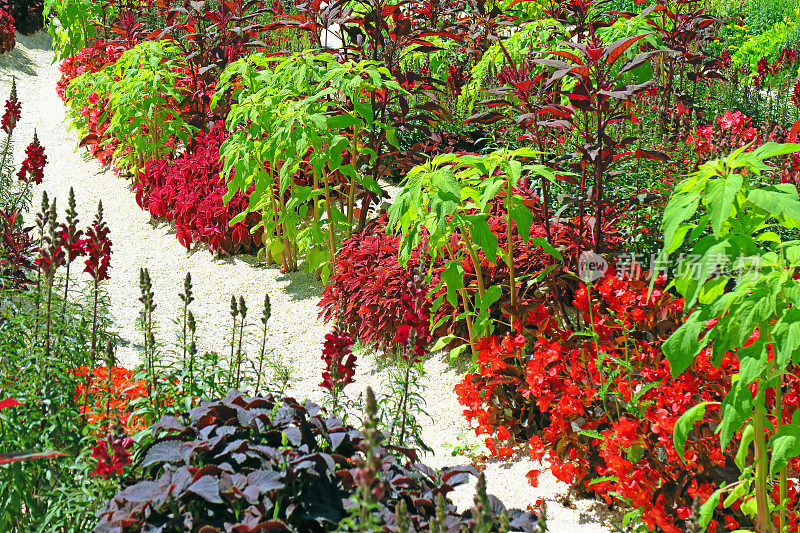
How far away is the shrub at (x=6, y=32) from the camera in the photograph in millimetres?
12109

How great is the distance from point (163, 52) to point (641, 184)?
175 inches

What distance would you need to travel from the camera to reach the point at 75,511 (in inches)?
87.6

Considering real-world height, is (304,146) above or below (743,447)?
above

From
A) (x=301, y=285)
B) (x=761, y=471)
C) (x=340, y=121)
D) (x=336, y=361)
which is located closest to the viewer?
(x=761, y=471)

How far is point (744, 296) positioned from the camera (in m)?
2.09

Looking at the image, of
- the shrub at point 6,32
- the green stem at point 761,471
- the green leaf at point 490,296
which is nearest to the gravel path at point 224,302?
the green leaf at point 490,296

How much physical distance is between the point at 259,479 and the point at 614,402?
159 centimetres

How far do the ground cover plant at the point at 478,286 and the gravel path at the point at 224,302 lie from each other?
12 centimetres

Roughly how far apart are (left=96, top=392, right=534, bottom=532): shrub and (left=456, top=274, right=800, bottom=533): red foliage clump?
86 cm

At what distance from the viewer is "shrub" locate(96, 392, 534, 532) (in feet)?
6.44

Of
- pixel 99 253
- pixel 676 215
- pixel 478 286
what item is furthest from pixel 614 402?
pixel 99 253

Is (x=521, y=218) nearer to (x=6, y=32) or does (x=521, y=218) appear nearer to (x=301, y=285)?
(x=301, y=285)

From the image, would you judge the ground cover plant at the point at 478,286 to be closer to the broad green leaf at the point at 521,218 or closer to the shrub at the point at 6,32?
the broad green leaf at the point at 521,218

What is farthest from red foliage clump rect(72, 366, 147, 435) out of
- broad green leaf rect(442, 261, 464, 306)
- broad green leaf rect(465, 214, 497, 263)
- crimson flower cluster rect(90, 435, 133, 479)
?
broad green leaf rect(465, 214, 497, 263)
